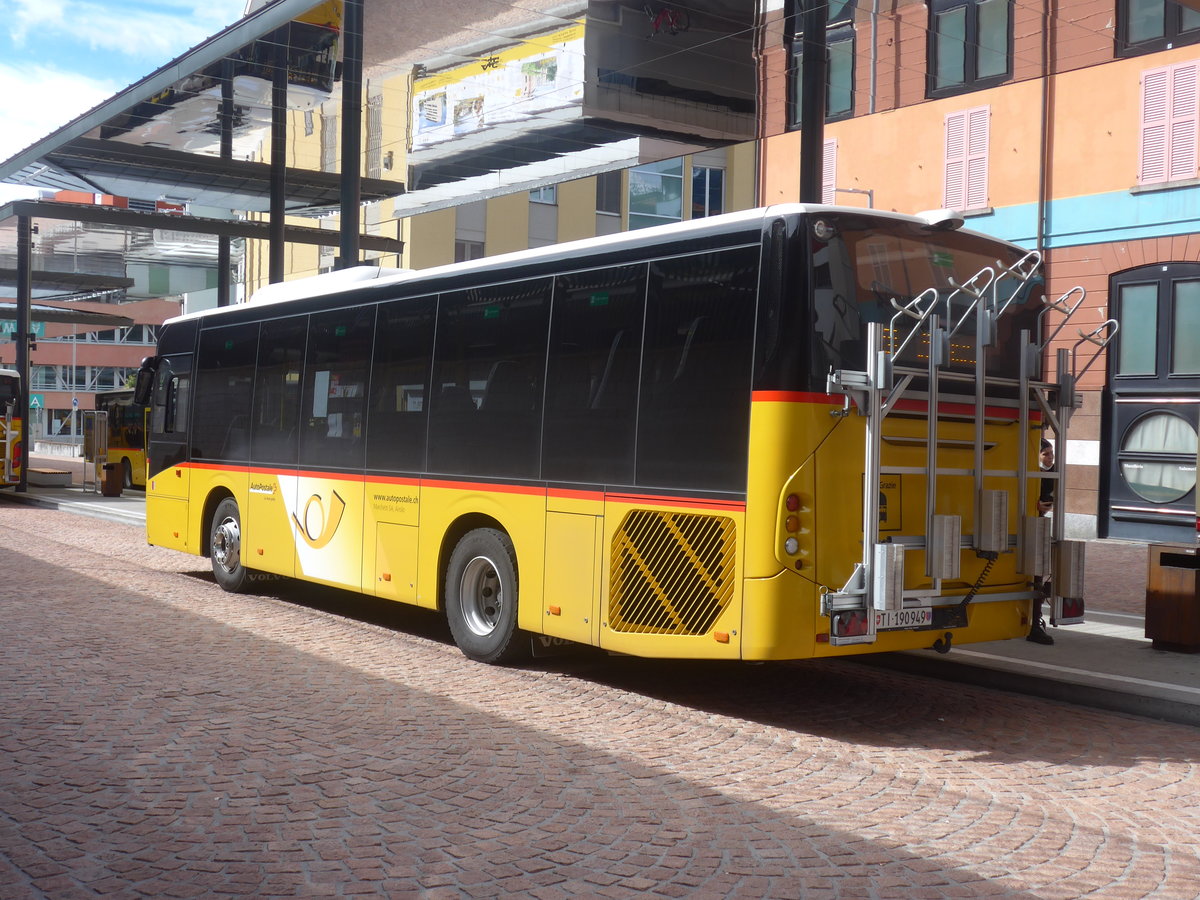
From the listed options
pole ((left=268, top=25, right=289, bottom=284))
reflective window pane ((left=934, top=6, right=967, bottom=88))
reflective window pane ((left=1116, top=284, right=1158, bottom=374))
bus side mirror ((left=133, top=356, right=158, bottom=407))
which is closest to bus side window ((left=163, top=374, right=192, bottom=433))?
bus side mirror ((left=133, top=356, right=158, bottom=407))

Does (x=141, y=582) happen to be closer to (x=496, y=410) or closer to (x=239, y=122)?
(x=496, y=410)

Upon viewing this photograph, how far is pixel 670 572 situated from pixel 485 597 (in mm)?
2309

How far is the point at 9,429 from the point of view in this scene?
31.0 meters

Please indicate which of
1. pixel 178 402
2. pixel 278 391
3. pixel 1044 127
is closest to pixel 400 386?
pixel 278 391

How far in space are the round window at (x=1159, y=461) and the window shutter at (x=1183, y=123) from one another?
3.87 metres

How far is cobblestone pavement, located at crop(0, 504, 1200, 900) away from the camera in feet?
15.9

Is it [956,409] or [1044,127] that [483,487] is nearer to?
[956,409]

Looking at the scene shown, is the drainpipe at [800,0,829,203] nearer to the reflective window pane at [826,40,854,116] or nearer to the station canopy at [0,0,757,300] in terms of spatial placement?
the station canopy at [0,0,757,300]

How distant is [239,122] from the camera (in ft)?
74.4

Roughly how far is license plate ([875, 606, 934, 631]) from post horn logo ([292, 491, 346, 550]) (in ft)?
18.3

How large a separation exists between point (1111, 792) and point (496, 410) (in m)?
4.96

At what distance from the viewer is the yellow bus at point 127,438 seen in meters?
37.1

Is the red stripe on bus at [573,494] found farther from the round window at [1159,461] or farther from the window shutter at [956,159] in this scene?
the window shutter at [956,159]

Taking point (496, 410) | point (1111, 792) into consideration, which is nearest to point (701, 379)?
point (496, 410)
